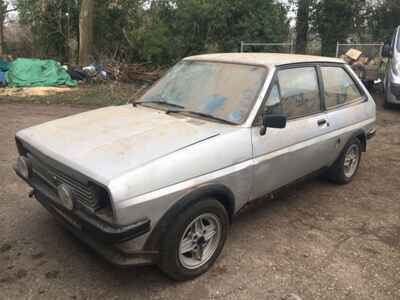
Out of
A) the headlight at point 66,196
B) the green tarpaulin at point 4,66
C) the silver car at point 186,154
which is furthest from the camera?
the green tarpaulin at point 4,66

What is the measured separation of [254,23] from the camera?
16000mm

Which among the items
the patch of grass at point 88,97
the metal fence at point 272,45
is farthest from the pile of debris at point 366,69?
the patch of grass at point 88,97

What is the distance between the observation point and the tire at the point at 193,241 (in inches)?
111

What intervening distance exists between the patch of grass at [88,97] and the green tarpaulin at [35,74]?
774 mm

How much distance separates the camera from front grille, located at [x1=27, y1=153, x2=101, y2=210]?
2.65 meters

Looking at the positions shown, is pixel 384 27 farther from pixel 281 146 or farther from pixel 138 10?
pixel 281 146

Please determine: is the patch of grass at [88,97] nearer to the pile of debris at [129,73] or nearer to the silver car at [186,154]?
the pile of debris at [129,73]

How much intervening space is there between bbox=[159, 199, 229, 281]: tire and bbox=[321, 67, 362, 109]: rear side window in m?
2.05

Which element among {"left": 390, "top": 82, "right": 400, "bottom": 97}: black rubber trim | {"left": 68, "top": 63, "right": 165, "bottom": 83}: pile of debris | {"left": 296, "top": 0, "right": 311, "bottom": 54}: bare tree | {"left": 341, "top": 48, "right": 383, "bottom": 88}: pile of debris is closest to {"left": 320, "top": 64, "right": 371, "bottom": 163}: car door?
{"left": 390, "top": 82, "right": 400, "bottom": 97}: black rubber trim

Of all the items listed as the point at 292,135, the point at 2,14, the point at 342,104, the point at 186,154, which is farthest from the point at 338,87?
the point at 2,14

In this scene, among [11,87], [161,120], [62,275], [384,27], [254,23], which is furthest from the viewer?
[384,27]

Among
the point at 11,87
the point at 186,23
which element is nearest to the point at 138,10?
the point at 186,23

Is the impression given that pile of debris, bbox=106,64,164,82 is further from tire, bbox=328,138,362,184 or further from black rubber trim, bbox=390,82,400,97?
tire, bbox=328,138,362,184

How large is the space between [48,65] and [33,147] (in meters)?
10.6
